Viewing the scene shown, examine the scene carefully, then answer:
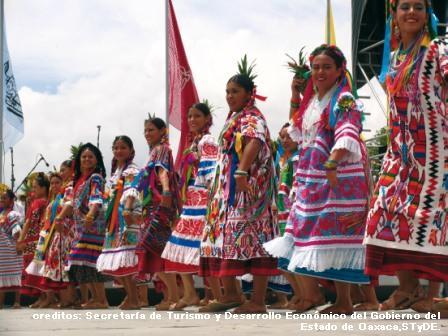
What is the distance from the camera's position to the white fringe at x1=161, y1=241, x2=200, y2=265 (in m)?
8.02

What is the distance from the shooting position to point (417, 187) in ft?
17.3

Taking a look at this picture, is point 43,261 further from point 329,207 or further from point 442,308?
point 442,308

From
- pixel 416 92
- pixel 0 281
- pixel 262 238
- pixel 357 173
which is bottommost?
pixel 0 281

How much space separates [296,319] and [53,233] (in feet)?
17.9

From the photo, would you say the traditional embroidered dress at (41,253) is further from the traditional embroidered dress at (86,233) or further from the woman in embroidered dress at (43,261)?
the traditional embroidered dress at (86,233)

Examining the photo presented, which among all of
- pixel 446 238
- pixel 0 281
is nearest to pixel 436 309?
pixel 446 238

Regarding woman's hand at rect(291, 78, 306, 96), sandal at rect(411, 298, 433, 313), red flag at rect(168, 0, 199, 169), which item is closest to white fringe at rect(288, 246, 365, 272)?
sandal at rect(411, 298, 433, 313)

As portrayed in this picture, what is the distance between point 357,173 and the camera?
5.94 metres

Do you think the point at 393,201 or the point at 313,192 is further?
the point at 313,192

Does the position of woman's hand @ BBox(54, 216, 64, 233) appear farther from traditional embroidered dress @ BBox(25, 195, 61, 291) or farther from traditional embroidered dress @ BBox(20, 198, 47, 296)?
traditional embroidered dress @ BBox(20, 198, 47, 296)

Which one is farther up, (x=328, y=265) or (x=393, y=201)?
(x=393, y=201)

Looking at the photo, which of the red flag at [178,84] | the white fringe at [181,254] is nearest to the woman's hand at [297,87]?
the white fringe at [181,254]

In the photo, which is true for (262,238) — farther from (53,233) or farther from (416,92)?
(53,233)

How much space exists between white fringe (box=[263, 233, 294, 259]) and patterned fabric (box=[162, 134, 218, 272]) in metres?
2.00
